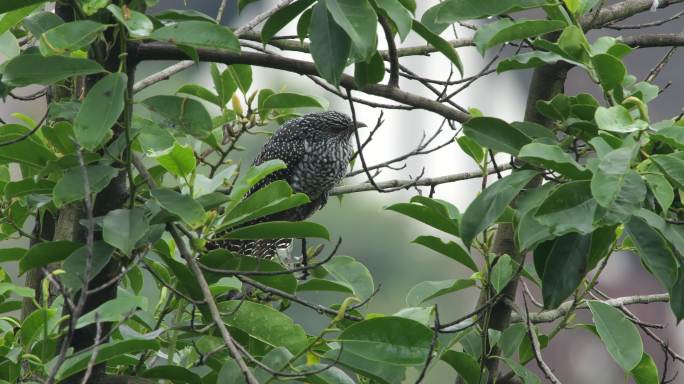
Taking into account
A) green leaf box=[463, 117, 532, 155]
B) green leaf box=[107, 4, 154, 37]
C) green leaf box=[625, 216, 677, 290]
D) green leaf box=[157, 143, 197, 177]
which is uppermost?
green leaf box=[107, 4, 154, 37]

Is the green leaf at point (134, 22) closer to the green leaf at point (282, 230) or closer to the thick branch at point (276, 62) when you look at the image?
the thick branch at point (276, 62)

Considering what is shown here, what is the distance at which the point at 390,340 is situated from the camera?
147 cm

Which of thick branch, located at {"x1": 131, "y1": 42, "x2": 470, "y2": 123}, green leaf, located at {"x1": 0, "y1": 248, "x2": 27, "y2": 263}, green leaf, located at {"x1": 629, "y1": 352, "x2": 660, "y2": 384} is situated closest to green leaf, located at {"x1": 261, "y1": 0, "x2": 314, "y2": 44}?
thick branch, located at {"x1": 131, "y1": 42, "x2": 470, "y2": 123}

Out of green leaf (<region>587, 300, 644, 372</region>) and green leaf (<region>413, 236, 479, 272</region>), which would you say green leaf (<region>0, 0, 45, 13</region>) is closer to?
green leaf (<region>413, 236, 479, 272</region>)

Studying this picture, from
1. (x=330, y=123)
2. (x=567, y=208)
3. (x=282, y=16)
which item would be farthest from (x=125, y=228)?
(x=330, y=123)

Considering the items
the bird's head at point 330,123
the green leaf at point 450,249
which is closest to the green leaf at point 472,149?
the green leaf at point 450,249

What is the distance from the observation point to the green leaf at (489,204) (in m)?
1.41

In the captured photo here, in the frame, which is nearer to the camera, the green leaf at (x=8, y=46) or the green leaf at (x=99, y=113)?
the green leaf at (x=99, y=113)

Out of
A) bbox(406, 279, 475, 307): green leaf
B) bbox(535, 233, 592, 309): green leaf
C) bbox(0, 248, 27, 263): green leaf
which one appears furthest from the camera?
bbox(0, 248, 27, 263): green leaf

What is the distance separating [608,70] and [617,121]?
0.51 ft

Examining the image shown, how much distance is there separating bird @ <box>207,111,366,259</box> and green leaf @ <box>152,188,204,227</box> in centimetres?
183

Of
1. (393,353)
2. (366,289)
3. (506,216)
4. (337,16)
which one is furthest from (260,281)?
(337,16)

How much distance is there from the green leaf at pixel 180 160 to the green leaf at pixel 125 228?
16 centimetres

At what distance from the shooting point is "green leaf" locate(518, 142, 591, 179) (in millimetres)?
1308
